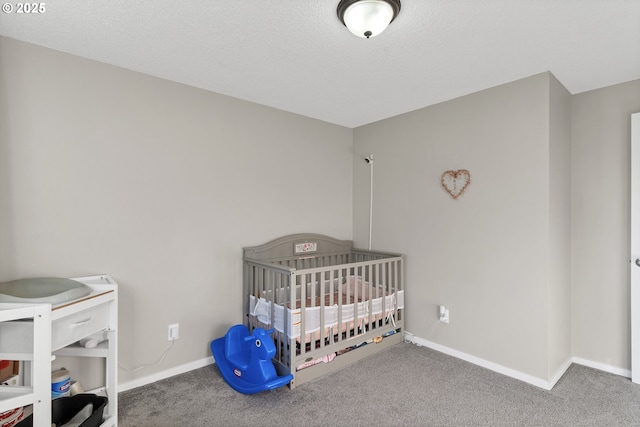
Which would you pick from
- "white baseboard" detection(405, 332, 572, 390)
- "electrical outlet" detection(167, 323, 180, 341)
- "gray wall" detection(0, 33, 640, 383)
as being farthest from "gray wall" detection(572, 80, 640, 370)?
"electrical outlet" detection(167, 323, 180, 341)

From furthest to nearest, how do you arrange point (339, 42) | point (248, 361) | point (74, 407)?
point (248, 361)
point (339, 42)
point (74, 407)

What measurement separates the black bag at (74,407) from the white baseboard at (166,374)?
1.48 feet

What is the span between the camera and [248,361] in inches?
90.3

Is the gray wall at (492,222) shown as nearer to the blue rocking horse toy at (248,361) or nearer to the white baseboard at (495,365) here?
the white baseboard at (495,365)

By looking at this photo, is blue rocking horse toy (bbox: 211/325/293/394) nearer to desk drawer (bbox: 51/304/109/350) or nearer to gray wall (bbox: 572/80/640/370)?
desk drawer (bbox: 51/304/109/350)

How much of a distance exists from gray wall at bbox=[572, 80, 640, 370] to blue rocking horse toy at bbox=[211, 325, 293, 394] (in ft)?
7.86

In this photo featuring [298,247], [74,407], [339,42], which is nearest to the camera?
[74,407]

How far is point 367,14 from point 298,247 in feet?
6.91

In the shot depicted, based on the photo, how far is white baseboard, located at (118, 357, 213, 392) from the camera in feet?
7.39

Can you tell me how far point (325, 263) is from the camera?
3447 millimetres

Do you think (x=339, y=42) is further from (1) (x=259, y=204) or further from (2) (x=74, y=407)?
(2) (x=74, y=407)

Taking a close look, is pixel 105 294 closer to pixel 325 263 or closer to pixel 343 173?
pixel 325 263

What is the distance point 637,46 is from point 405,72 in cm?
133

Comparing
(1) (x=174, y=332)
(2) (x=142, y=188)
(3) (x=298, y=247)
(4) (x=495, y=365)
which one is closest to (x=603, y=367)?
(4) (x=495, y=365)
